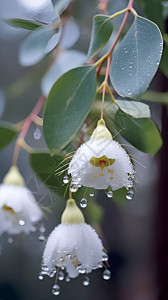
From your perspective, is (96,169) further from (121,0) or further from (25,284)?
(25,284)

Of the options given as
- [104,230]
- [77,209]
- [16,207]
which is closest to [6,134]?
[16,207]

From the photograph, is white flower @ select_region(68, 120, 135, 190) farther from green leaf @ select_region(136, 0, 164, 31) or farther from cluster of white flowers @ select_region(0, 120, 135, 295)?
green leaf @ select_region(136, 0, 164, 31)

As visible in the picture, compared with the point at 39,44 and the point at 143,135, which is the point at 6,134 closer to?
the point at 39,44

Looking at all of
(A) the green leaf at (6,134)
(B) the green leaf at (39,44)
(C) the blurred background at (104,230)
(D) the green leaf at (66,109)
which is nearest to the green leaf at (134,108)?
(D) the green leaf at (66,109)

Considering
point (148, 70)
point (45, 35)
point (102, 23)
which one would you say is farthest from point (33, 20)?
point (148, 70)

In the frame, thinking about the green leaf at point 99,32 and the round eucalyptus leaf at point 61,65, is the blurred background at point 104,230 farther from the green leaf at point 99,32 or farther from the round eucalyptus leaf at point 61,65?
the green leaf at point 99,32

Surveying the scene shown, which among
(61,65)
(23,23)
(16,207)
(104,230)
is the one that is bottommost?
(104,230)

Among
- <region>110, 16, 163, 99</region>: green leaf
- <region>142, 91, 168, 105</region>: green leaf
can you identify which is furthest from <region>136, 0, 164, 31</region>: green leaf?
<region>110, 16, 163, 99</region>: green leaf
